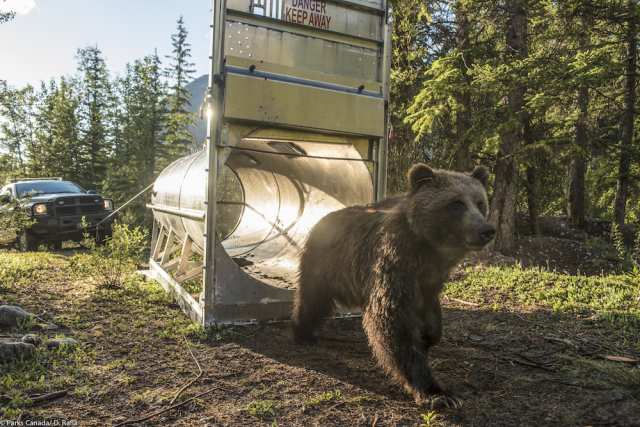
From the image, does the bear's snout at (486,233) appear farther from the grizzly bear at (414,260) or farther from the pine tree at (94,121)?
the pine tree at (94,121)

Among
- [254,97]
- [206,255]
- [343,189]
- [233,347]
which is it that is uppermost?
[254,97]

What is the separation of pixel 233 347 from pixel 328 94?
3.06m

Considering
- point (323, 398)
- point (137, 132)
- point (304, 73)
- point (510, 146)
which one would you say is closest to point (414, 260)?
point (323, 398)

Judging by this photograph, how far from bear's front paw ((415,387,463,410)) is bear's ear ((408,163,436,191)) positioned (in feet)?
5.15

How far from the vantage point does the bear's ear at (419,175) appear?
346 centimetres

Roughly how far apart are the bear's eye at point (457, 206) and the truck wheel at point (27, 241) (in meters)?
12.0

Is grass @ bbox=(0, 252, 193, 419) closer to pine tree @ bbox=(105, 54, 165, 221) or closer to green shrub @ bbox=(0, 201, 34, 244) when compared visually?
green shrub @ bbox=(0, 201, 34, 244)

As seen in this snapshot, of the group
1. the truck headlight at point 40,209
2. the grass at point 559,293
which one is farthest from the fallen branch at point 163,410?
the truck headlight at point 40,209

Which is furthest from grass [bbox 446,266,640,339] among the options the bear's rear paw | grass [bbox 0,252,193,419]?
grass [bbox 0,252,193,419]

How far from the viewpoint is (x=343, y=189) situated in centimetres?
649

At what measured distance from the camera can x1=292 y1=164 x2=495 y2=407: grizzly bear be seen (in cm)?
318

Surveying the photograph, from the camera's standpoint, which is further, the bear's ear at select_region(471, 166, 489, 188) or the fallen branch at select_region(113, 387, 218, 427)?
the bear's ear at select_region(471, 166, 489, 188)

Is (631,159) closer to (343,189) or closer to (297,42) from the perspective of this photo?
(343,189)

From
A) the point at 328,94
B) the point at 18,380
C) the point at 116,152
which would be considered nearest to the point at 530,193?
the point at 328,94
